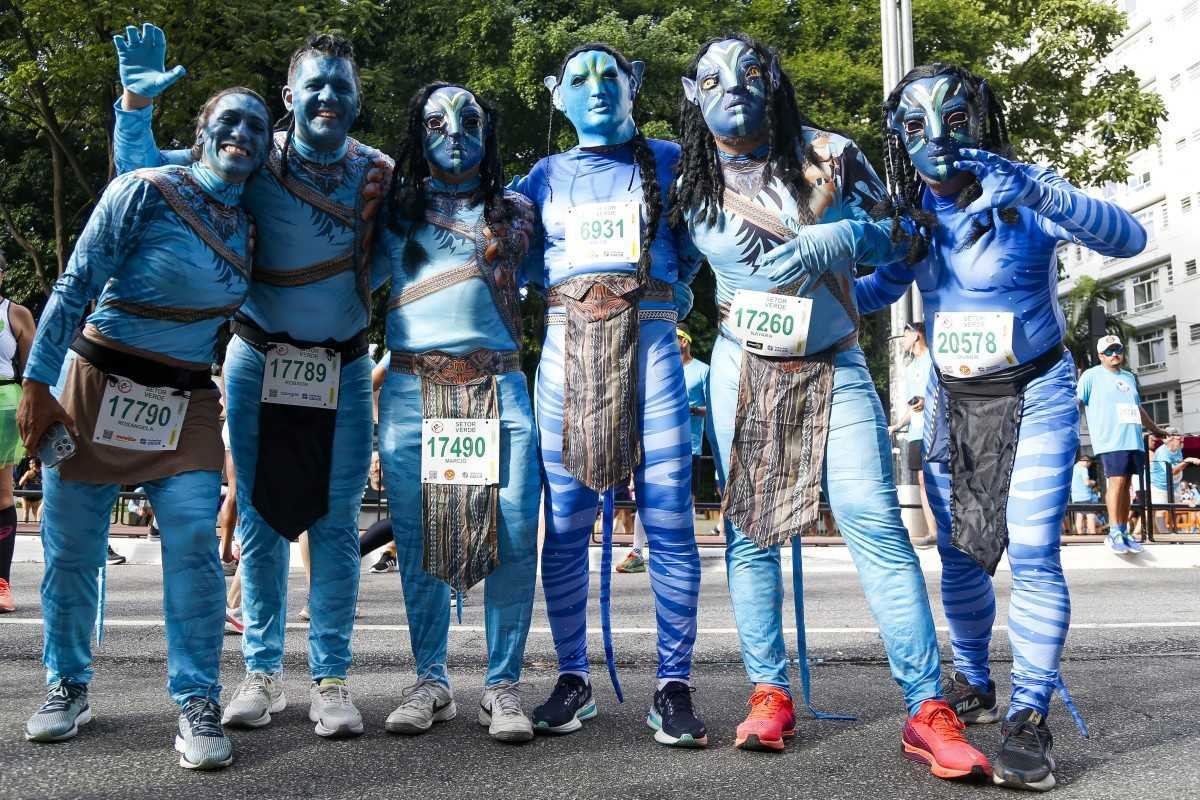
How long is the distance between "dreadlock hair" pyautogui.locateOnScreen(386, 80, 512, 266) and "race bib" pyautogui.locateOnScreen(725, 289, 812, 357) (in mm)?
865

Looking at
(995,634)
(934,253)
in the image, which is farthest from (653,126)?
(934,253)

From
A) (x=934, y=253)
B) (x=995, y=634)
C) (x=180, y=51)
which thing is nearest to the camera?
(x=934, y=253)

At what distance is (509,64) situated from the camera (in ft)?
63.5

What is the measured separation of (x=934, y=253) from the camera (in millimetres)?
3756

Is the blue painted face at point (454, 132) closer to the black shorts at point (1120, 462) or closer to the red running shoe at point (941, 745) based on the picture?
the red running shoe at point (941, 745)

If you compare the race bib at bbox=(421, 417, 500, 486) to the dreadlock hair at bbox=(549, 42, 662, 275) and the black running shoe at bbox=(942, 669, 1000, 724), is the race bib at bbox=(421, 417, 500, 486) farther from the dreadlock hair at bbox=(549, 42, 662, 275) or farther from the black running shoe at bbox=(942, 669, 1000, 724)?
the black running shoe at bbox=(942, 669, 1000, 724)

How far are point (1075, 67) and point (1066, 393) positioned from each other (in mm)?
22578

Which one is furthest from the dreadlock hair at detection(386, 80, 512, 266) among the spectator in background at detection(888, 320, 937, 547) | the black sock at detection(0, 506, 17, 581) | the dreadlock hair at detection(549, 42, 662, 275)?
the spectator in background at detection(888, 320, 937, 547)

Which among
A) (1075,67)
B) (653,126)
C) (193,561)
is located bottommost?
(193,561)

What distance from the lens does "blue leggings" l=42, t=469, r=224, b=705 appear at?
11.8ft

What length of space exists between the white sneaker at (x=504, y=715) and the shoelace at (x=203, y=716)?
0.82 m

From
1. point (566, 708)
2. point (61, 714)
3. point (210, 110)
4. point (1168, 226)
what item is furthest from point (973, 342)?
point (1168, 226)

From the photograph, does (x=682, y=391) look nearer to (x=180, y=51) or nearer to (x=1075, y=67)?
(x=180, y=51)

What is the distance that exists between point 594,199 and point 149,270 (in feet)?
4.68
